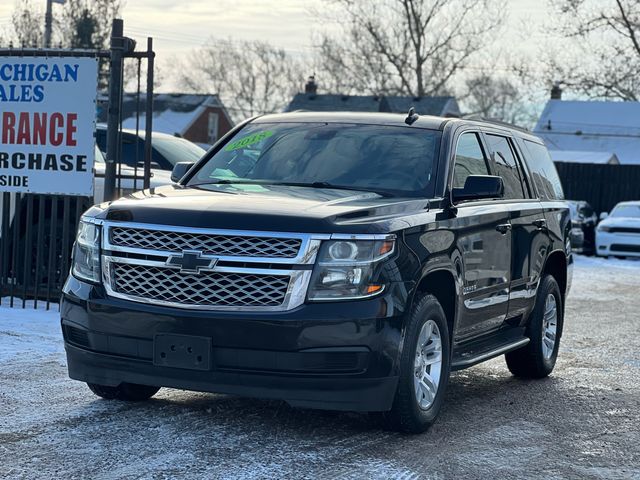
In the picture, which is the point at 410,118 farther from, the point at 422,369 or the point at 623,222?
the point at 623,222

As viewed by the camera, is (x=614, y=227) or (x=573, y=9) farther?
(x=573, y=9)

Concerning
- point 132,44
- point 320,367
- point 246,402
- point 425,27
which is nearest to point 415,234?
point 320,367

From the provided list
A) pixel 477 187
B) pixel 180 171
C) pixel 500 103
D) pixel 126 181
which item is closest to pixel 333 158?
pixel 477 187

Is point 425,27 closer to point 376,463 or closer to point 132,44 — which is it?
point 132,44

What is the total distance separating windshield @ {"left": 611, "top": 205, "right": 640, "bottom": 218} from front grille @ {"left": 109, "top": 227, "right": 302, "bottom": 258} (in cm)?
2266

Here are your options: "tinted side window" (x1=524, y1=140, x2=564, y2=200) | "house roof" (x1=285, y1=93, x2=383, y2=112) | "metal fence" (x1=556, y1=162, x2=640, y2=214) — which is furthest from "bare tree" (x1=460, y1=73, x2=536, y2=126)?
"tinted side window" (x1=524, y1=140, x2=564, y2=200)

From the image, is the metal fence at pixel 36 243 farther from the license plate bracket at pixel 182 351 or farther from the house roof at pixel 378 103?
the house roof at pixel 378 103

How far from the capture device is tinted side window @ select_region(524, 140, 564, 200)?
9000 millimetres

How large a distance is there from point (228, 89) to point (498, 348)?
9076 cm

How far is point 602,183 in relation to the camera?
34500mm

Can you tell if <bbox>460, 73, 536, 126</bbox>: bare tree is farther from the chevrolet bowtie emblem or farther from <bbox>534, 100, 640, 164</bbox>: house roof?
the chevrolet bowtie emblem

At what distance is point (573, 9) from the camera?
5059 cm

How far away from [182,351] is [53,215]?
5.30 metres

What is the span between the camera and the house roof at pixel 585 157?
46.8m
